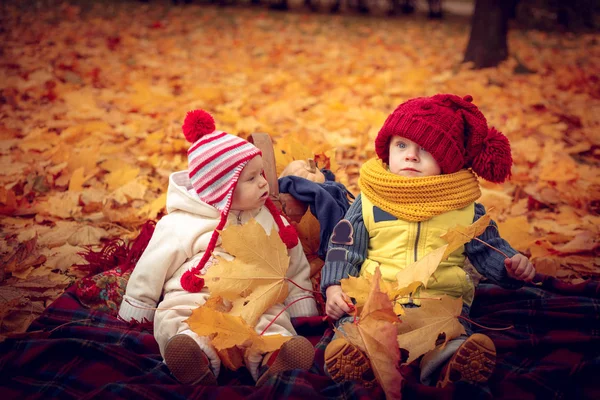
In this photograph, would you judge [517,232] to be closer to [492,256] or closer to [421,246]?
[492,256]

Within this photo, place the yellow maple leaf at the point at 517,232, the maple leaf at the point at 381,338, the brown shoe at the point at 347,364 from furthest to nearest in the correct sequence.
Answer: the yellow maple leaf at the point at 517,232 → the brown shoe at the point at 347,364 → the maple leaf at the point at 381,338

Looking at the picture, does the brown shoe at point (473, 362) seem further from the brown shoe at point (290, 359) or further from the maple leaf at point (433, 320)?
the brown shoe at point (290, 359)

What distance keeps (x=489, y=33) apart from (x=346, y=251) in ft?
16.3

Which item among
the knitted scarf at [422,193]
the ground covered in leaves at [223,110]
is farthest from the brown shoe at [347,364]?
the ground covered in leaves at [223,110]

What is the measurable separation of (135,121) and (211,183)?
2696mm

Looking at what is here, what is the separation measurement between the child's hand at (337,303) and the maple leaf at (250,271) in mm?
221

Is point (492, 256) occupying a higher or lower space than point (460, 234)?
lower

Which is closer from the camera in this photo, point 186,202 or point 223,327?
point 223,327

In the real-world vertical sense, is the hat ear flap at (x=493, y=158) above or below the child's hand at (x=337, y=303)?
above

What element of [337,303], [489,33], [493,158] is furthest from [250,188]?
[489,33]

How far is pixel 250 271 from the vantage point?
1.67 m

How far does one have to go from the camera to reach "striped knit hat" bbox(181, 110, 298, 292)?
186cm

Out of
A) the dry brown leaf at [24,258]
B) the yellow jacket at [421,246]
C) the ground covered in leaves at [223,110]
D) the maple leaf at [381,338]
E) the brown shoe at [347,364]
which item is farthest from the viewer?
the ground covered in leaves at [223,110]

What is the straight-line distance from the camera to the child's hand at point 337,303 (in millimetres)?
1783
